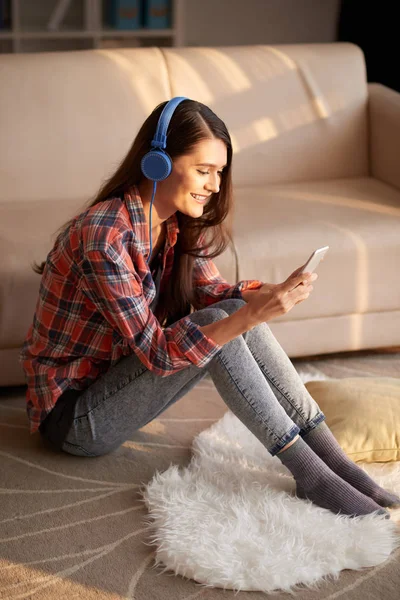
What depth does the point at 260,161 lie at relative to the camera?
9.59 feet

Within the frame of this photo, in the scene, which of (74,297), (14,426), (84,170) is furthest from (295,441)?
(84,170)

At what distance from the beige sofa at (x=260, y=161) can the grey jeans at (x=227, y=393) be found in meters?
0.51

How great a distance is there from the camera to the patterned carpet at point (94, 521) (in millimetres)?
1604

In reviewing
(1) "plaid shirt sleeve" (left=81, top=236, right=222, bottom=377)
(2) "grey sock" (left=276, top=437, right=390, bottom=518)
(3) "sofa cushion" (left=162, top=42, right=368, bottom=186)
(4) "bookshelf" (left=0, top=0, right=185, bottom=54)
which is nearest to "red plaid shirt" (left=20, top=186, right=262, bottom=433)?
(1) "plaid shirt sleeve" (left=81, top=236, right=222, bottom=377)

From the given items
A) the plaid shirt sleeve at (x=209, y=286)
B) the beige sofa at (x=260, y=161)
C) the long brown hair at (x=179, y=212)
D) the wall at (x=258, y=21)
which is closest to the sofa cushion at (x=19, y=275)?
the beige sofa at (x=260, y=161)

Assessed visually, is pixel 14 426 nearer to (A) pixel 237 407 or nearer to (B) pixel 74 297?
(B) pixel 74 297

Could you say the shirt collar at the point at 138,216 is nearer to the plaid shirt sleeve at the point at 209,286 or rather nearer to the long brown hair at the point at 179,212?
the long brown hair at the point at 179,212

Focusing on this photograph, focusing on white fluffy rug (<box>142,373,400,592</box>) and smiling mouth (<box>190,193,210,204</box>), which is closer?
white fluffy rug (<box>142,373,400,592</box>)

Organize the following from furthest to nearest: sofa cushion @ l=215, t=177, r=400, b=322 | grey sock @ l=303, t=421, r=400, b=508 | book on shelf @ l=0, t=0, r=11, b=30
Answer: book on shelf @ l=0, t=0, r=11, b=30 < sofa cushion @ l=215, t=177, r=400, b=322 < grey sock @ l=303, t=421, r=400, b=508

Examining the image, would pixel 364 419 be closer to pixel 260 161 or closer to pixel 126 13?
pixel 260 161

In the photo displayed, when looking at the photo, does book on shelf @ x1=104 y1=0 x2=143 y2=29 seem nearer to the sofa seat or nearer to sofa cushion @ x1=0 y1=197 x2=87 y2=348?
the sofa seat

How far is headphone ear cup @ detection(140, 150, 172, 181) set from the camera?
167 cm

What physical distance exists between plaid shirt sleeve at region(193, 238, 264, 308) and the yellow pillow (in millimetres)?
348

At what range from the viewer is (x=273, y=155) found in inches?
115
